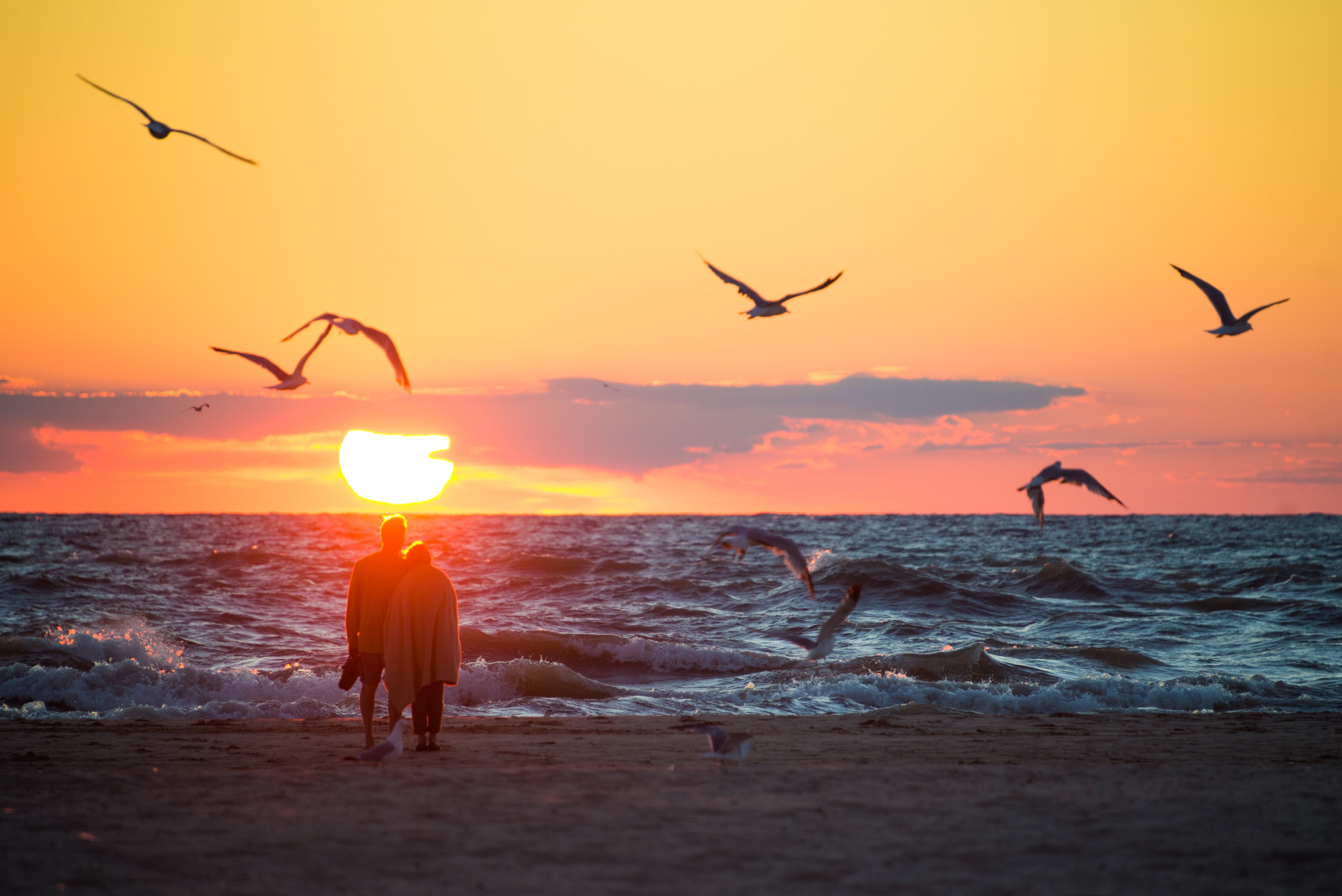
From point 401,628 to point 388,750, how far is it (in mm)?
1034

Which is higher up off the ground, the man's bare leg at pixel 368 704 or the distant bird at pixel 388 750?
the man's bare leg at pixel 368 704

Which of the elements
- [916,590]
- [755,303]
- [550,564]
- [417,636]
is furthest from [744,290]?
[550,564]

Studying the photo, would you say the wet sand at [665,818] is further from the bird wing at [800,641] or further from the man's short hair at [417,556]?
the bird wing at [800,641]

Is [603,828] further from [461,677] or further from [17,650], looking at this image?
[17,650]

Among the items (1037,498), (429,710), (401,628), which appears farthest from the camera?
(1037,498)

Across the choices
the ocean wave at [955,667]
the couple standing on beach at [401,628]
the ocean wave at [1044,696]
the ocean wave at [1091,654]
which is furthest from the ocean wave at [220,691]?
the ocean wave at [1091,654]

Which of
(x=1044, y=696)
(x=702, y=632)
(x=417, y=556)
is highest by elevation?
(x=417, y=556)

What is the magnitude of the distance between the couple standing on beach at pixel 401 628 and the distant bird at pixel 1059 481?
611cm

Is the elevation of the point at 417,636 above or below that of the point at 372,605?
below

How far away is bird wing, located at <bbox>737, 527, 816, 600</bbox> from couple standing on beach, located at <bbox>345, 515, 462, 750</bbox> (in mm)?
2784

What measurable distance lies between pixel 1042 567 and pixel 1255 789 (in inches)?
962

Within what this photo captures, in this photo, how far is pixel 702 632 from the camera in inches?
858

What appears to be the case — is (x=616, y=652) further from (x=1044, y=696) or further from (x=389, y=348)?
(x=389, y=348)

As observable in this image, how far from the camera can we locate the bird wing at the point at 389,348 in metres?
8.77
